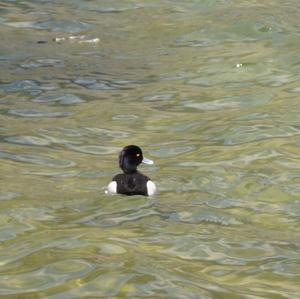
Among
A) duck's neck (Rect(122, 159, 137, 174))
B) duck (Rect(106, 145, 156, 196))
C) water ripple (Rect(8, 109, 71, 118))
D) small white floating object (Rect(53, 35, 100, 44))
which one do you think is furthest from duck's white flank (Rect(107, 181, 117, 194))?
small white floating object (Rect(53, 35, 100, 44))

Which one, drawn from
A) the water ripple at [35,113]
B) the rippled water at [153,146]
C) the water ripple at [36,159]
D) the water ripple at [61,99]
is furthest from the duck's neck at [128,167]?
the water ripple at [61,99]

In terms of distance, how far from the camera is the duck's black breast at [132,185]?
11.3m

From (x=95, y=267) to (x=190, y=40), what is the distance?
38.4 ft

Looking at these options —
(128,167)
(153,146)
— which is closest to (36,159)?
(153,146)

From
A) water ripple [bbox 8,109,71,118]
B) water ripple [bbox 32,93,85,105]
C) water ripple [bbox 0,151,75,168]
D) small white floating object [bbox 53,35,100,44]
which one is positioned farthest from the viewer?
small white floating object [bbox 53,35,100,44]

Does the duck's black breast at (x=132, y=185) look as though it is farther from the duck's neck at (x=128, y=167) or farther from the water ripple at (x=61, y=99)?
the water ripple at (x=61, y=99)

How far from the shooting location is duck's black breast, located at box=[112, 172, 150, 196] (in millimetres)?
11258

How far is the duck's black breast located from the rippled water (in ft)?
0.29

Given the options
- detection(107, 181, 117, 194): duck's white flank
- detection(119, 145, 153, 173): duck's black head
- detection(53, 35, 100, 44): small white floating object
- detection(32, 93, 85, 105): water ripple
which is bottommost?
detection(107, 181, 117, 194): duck's white flank

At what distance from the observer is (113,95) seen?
54.7 feet

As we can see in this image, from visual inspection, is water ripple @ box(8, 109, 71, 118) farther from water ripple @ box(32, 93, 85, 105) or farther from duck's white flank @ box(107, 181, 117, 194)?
duck's white flank @ box(107, 181, 117, 194)

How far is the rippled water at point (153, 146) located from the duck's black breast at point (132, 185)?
0.29ft

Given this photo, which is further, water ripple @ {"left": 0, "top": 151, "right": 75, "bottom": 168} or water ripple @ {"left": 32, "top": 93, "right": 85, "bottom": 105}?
water ripple @ {"left": 32, "top": 93, "right": 85, "bottom": 105}

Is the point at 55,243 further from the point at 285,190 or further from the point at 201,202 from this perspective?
the point at 285,190
